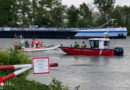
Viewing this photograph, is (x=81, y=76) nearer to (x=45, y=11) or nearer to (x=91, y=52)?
(x=91, y=52)

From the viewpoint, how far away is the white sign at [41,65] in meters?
10.1

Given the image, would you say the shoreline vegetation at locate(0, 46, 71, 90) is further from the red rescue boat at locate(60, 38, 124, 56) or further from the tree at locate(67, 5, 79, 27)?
the tree at locate(67, 5, 79, 27)

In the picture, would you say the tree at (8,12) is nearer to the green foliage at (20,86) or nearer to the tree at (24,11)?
the tree at (24,11)

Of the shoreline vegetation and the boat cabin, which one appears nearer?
the shoreline vegetation

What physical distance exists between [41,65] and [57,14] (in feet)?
423

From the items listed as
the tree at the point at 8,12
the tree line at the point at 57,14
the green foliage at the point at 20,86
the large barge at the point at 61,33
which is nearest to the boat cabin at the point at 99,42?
the green foliage at the point at 20,86

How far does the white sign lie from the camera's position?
1010 cm

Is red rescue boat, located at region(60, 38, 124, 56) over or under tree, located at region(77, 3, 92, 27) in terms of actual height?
under

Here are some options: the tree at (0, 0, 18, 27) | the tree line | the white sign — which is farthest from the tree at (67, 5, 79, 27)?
the white sign

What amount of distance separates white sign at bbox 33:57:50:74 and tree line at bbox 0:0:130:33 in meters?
123

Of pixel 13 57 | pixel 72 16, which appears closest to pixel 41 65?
pixel 13 57

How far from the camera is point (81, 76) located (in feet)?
78.6

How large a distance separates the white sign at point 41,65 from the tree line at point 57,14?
123309 mm

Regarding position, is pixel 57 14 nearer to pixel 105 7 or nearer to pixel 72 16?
pixel 72 16
